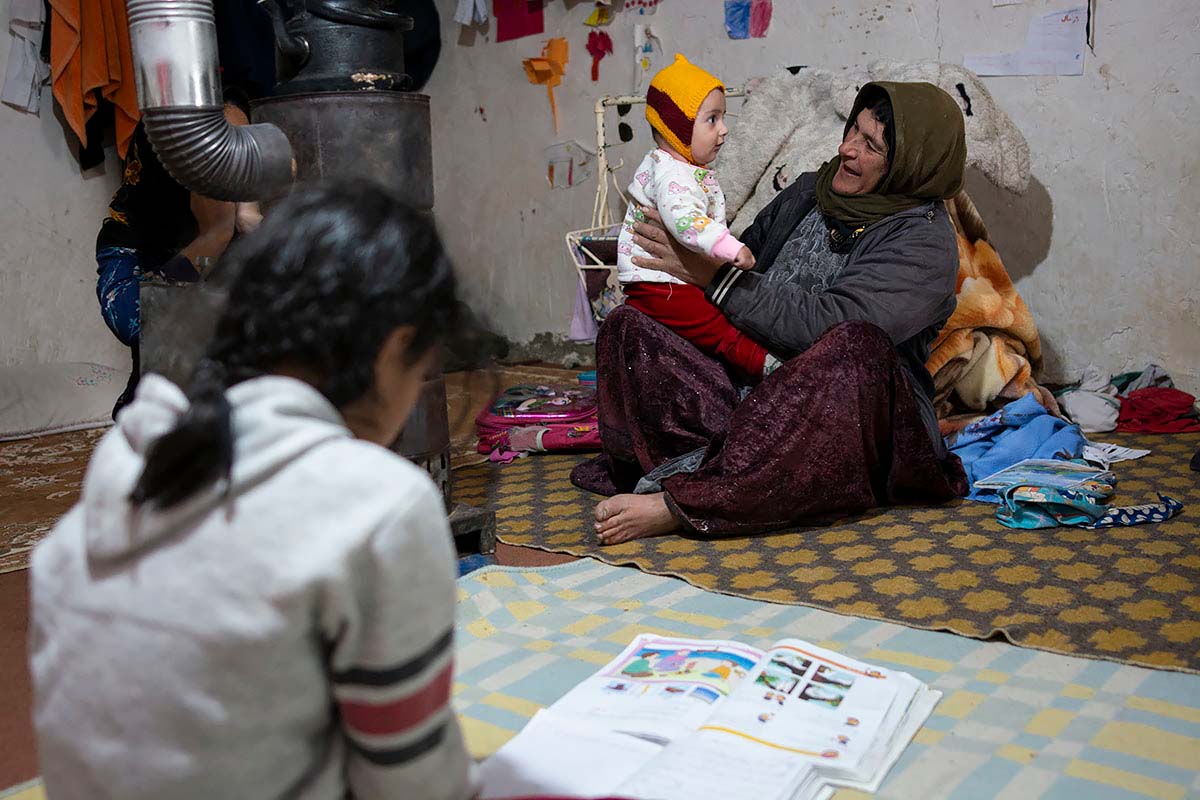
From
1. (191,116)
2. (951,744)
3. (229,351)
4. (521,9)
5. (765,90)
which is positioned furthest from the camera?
(521,9)

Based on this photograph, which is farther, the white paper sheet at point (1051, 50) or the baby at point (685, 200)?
the white paper sheet at point (1051, 50)

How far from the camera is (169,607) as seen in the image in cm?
79

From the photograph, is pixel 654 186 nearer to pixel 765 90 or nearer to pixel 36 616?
pixel 765 90

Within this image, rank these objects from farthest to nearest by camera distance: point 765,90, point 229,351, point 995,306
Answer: point 765,90
point 995,306
point 229,351

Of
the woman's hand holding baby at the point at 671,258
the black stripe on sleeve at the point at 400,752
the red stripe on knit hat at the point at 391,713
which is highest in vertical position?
the woman's hand holding baby at the point at 671,258

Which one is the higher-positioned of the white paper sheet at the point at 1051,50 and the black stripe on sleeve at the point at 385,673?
the white paper sheet at the point at 1051,50

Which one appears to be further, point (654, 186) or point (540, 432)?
point (540, 432)

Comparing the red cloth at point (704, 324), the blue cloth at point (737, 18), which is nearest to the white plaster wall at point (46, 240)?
the blue cloth at point (737, 18)

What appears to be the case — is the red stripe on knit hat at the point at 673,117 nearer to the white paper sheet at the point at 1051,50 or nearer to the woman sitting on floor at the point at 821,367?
the woman sitting on floor at the point at 821,367

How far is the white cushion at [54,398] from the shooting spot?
403cm

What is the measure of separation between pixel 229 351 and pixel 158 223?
196cm

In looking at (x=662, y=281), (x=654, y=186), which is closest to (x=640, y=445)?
(x=662, y=281)

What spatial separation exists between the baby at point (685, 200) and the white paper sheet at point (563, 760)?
130 centimetres

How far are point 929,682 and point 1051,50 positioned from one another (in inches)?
102
